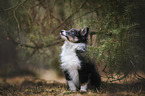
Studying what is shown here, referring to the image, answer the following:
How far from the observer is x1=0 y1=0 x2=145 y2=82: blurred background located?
2.37 meters

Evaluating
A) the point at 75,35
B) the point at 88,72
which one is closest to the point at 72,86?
the point at 88,72

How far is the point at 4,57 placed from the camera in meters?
3.79

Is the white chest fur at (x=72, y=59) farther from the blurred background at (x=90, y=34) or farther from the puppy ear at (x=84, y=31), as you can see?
the blurred background at (x=90, y=34)

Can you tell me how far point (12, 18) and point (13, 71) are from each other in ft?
5.68

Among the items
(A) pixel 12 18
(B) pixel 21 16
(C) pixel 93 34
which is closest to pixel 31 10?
(B) pixel 21 16

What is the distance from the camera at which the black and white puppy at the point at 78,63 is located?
103 inches

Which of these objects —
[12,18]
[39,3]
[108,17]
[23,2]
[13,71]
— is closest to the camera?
[108,17]

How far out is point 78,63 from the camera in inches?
104

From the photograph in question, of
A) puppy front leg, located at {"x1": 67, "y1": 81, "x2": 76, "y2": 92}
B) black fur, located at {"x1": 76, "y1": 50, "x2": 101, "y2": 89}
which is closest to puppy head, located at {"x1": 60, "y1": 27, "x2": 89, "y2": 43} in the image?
black fur, located at {"x1": 76, "y1": 50, "x2": 101, "y2": 89}

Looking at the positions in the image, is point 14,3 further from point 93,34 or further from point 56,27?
point 93,34

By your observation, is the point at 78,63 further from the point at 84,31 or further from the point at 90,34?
the point at 90,34

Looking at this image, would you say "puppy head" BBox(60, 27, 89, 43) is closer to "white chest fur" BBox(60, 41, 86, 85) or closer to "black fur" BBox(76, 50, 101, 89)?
"white chest fur" BBox(60, 41, 86, 85)

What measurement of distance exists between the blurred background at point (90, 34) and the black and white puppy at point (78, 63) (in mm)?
204

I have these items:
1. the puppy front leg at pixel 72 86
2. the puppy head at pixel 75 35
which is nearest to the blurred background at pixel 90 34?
the puppy head at pixel 75 35
